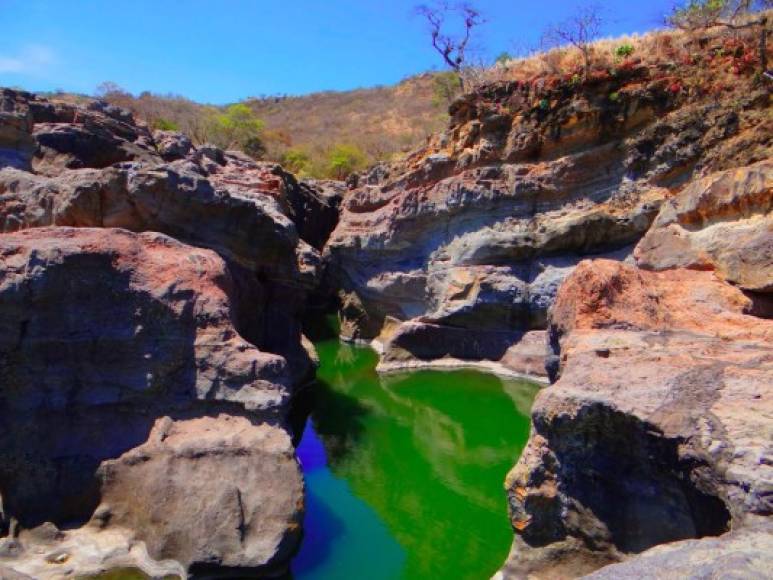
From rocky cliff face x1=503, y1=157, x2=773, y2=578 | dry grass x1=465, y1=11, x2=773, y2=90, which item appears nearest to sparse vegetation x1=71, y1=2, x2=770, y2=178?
dry grass x1=465, y1=11, x2=773, y2=90

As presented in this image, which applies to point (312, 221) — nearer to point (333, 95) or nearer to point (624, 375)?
point (624, 375)

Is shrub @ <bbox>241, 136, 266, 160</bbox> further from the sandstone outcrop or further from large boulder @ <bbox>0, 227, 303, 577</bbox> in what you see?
the sandstone outcrop

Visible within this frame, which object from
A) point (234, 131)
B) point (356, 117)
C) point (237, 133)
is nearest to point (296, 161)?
point (237, 133)

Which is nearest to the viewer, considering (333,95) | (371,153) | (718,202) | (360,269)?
(718,202)

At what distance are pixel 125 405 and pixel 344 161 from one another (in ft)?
106

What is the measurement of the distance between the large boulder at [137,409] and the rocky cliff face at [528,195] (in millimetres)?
9645

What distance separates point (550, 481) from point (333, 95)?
65242mm

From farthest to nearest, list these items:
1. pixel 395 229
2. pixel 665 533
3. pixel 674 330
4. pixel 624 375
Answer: pixel 395 229 < pixel 674 330 < pixel 624 375 < pixel 665 533

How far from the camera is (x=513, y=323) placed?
16.4 meters

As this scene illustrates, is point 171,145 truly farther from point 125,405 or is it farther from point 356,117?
point 356,117

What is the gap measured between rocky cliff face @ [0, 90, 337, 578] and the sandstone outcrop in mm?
2691

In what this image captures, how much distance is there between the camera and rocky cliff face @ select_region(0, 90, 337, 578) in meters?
6.27

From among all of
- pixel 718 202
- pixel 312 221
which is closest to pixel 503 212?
pixel 718 202

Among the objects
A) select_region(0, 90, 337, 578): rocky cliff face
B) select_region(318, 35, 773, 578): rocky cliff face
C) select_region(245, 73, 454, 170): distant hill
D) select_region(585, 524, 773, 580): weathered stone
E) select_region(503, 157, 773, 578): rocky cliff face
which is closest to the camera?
select_region(585, 524, 773, 580): weathered stone
